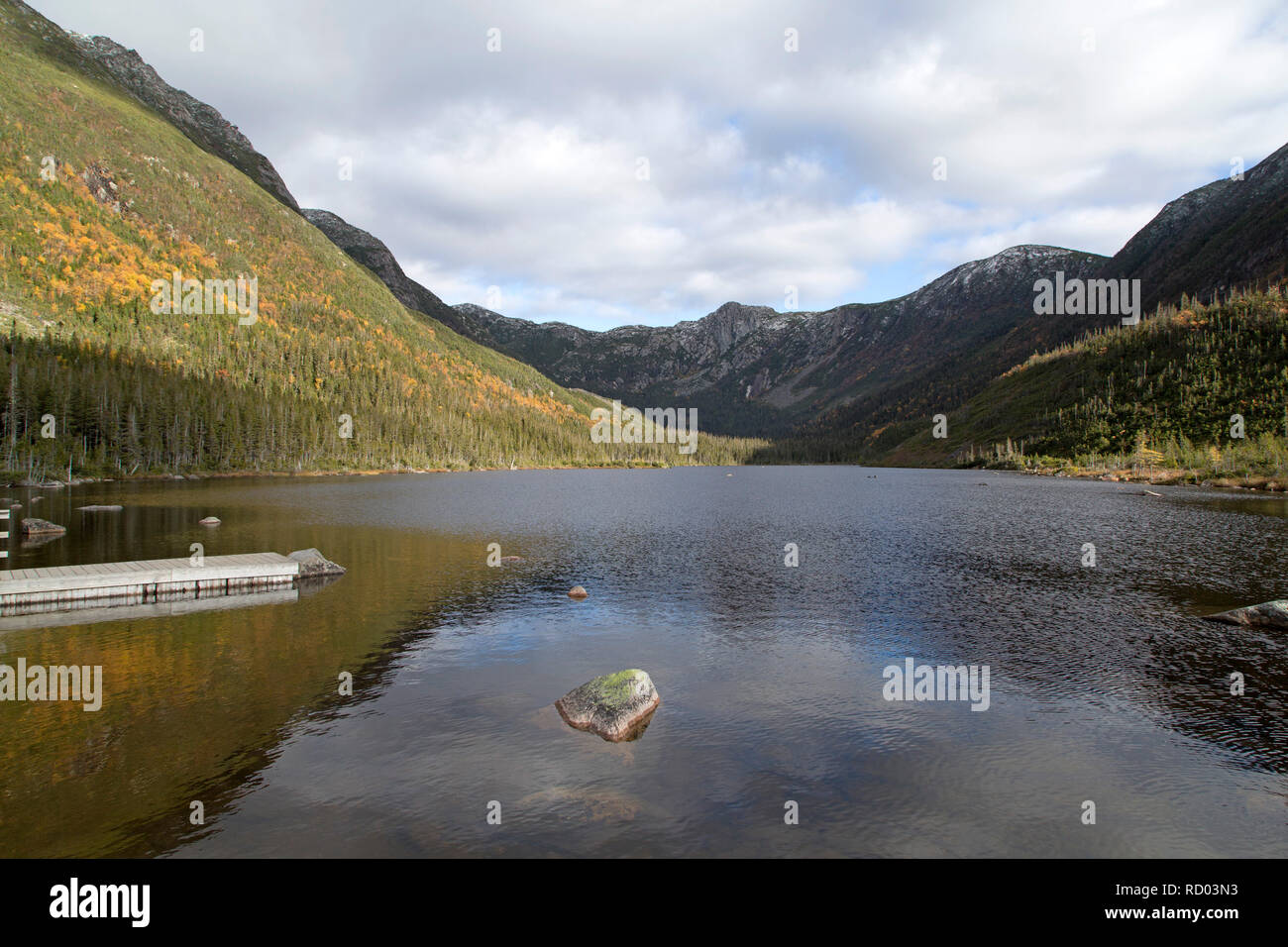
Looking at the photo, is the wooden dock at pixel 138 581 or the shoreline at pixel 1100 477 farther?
the shoreline at pixel 1100 477

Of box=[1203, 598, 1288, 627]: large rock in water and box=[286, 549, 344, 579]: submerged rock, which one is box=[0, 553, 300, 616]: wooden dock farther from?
box=[1203, 598, 1288, 627]: large rock in water

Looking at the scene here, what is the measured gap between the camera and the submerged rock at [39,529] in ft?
180

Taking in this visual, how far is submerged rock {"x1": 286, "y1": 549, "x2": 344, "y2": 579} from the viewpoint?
4125cm

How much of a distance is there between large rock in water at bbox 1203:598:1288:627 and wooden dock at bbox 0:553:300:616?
5294 cm

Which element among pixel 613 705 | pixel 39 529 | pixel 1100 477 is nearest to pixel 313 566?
pixel 613 705

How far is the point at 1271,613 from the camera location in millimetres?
30328

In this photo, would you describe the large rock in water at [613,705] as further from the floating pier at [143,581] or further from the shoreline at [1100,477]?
the shoreline at [1100,477]

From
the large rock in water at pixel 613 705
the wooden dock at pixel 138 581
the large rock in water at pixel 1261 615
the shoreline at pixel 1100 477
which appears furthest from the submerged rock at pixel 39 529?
the large rock in water at pixel 1261 615

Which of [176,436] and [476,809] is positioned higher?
[176,436]

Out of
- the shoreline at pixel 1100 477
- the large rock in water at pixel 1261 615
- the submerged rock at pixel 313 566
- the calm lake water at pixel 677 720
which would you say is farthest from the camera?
the shoreline at pixel 1100 477

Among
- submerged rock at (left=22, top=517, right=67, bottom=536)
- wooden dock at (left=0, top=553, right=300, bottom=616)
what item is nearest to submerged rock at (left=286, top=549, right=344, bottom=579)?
wooden dock at (left=0, top=553, right=300, bottom=616)
